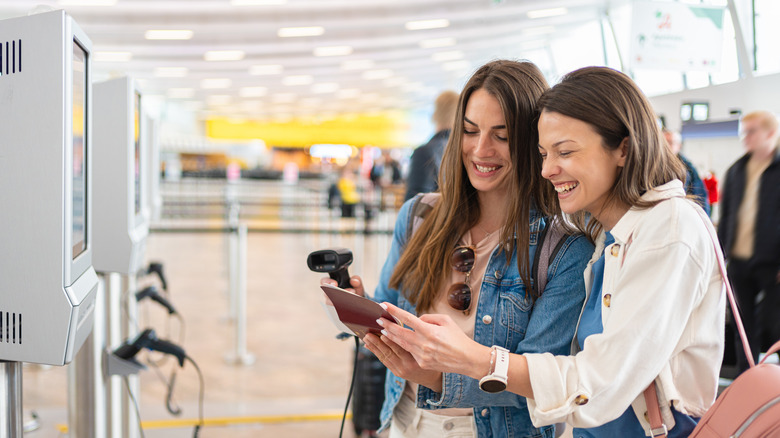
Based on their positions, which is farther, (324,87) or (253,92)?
(253,92)

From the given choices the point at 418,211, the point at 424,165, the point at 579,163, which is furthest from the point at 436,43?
the point at 579,163

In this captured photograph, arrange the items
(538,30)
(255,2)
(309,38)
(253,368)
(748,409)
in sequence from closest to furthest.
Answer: (748,409), (253,368), (255,2), (538,30), (309,38)

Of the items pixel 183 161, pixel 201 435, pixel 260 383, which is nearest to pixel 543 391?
pixel 201 435

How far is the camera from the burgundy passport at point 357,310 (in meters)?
1.18

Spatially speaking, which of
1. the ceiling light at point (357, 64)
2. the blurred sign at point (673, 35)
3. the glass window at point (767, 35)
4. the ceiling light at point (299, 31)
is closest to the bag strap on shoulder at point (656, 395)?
the blurred sign at point (673, 35)

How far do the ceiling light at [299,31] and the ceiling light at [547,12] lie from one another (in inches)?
196

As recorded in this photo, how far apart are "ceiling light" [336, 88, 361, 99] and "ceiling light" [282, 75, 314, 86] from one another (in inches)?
105

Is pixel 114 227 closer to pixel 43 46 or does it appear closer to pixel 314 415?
pixel 43 46

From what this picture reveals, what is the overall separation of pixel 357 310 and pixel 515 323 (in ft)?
1.30

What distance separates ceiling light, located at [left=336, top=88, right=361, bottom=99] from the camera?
2655 cm

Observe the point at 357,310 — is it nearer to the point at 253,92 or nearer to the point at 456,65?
the point at 456,65

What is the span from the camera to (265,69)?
21.0 metres

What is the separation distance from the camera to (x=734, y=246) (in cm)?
350

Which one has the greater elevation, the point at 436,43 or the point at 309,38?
the point at 436,43
